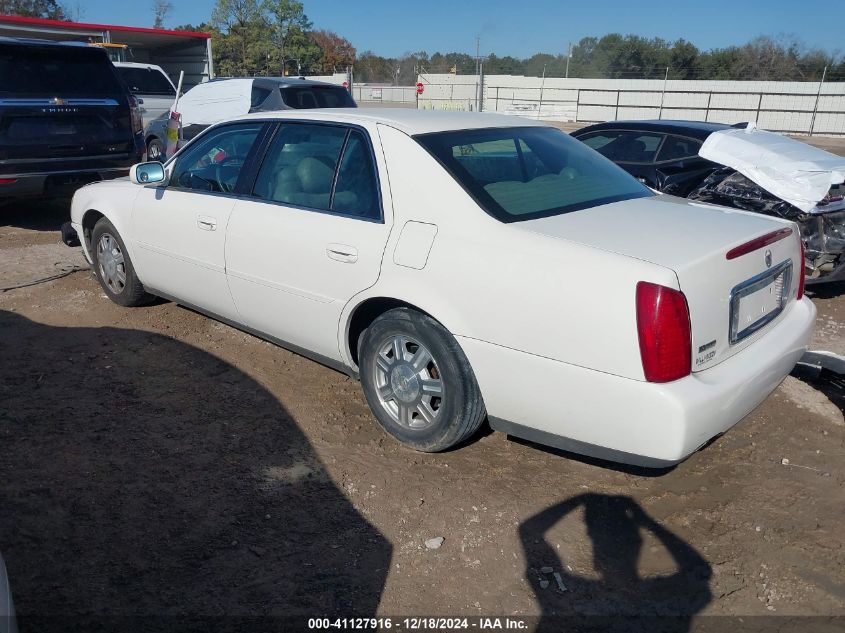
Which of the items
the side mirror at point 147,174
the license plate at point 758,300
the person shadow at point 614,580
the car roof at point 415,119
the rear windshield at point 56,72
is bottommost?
the person shadow at point 614,580

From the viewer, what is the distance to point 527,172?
147 inches

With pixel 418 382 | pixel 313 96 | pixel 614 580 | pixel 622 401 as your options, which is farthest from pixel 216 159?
pixel 313 96

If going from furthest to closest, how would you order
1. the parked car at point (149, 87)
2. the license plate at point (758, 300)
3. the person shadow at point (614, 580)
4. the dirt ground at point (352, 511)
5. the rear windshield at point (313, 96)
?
the parked car at point (149, 87) → the rear windshield at point (313, 96) → the license plate at point (758, 300) → the dirt ground at point (352, 511) → the person shadow at point (614, 580)

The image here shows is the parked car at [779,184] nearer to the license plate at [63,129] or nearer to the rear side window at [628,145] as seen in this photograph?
the rear side window at [628,145]

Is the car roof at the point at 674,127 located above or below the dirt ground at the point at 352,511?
above

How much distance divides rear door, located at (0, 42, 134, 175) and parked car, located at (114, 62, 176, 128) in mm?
6468

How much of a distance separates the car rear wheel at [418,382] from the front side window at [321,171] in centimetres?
62

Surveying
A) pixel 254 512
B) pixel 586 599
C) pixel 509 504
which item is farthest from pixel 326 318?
pixel 586 599

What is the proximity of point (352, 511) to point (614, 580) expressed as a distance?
3.73 feet

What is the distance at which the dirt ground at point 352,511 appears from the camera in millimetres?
2631

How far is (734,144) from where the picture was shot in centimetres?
610

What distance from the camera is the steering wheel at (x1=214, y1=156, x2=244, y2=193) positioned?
438 cm

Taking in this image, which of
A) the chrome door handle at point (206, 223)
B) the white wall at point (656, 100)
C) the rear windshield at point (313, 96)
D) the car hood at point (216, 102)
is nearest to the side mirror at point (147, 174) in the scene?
the chrome door handle at point (206, 223)

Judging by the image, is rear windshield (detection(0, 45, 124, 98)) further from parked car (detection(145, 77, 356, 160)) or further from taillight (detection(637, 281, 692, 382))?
taillight (detection(637, 281, 692, 382))
